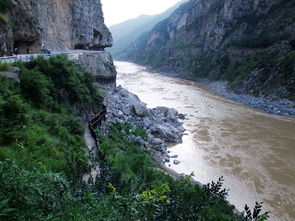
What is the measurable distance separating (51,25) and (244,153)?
25716mm

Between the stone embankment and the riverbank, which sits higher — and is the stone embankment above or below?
above

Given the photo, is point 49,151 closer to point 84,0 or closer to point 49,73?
point 49,73

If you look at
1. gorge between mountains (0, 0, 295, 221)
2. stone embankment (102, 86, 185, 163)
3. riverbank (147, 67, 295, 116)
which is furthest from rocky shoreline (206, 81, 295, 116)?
stone embankment (102, 86, 185, 163)

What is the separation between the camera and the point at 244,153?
20.3 meters

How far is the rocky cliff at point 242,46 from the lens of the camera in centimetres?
4294

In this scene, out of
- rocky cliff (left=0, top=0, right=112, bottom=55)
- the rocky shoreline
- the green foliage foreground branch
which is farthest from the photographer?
the rocky shoreline

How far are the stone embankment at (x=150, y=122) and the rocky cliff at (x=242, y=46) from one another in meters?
20.0

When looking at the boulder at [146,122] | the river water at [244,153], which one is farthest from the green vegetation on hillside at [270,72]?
the boulder at [146,122]

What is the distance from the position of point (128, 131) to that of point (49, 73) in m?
7.76

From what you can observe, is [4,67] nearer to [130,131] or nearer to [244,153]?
[130,131]

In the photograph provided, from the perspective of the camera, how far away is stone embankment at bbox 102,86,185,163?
19867 millimetres

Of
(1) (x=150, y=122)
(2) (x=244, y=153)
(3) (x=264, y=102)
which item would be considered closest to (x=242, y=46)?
(3) (x=264, y=102)

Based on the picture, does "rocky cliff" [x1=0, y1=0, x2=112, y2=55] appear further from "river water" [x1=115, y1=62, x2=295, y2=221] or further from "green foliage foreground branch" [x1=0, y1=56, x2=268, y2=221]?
"river water" [x1=115, y1=62, x2=295, y2=221]

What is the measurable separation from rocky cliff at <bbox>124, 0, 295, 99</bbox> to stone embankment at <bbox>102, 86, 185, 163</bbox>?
2004 cm
